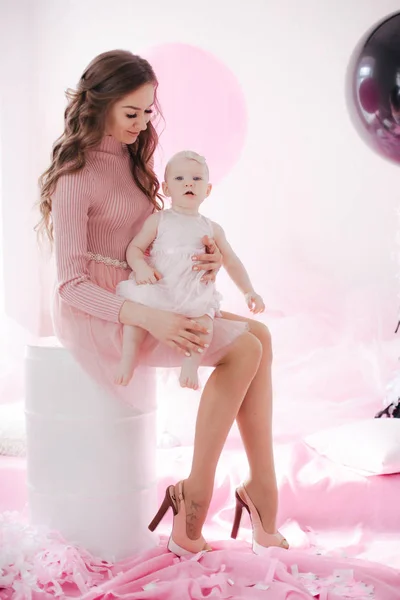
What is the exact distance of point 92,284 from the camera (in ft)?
6.02

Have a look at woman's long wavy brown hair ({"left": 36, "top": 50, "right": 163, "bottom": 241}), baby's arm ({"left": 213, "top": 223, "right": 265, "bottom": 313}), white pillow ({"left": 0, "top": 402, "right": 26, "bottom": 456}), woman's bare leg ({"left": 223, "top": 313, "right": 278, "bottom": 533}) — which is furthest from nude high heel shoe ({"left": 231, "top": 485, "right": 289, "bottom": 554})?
white pillow ({"left": 0, "top": 402, "right": 26, "bottom": 456})

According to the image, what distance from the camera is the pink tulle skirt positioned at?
1833 mm

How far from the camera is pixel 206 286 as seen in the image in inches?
72.6

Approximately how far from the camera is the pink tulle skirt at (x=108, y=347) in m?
1.83

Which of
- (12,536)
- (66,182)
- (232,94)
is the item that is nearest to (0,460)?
(12,536)

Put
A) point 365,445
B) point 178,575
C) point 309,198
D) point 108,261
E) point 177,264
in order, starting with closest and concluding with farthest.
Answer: point 178,575, point 177,264, point 108,261, point 365,445, point 309,198

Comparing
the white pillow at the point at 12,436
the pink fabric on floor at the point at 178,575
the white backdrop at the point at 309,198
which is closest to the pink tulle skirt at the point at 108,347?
the pink fabric on floor at the point at 178,575

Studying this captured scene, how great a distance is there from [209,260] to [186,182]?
0.20 m

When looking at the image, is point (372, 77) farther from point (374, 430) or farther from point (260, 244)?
point (374, 430)

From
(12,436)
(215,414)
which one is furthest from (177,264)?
(12,436)

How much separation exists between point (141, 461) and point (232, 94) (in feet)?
4.92

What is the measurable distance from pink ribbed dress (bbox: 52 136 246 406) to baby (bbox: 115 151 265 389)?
2.2 inches

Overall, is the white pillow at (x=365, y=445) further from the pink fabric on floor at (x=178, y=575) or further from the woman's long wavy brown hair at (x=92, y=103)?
the woman's long wavy brown hair at (x=92, y=103)

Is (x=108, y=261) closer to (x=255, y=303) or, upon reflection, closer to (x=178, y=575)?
(x=255, y=303)
